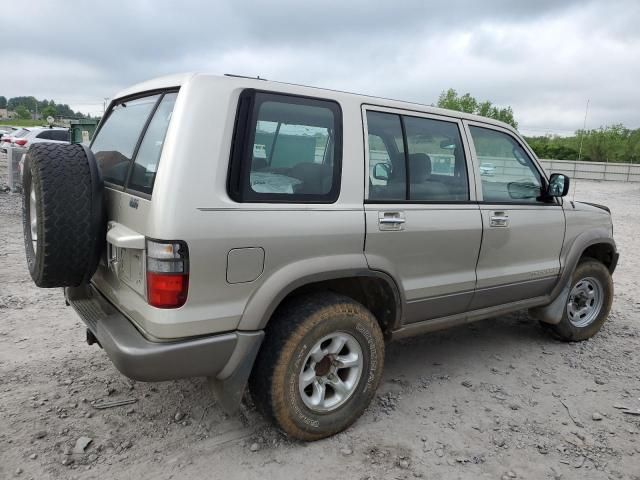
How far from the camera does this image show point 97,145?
133 inches

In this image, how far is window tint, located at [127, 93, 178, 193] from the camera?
2.45 metres

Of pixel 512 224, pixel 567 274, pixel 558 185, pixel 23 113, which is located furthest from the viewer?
pixel 23 113

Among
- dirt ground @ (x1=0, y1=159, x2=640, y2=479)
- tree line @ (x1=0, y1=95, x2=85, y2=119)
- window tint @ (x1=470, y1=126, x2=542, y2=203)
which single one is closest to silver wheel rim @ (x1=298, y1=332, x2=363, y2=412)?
dirt ground @ (x1=0, y1=159, x2=640, y2=479)

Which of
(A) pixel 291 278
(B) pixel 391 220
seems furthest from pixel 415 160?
(A) pixel 291 278

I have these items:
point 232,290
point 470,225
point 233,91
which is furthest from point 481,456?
point 233,91

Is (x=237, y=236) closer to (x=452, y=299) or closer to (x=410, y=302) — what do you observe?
(x=410, y=302)

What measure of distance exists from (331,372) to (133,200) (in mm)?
1464

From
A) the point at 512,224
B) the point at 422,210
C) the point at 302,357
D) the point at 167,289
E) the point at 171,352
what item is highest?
the point at 422,210

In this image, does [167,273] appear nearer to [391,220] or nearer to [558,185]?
[391,220]

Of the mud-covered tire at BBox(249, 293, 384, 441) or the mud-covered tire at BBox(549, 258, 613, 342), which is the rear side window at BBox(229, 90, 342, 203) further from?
the mud-covered tire at BBox(549, 258, 613, 342)

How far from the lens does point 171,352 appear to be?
2316mm

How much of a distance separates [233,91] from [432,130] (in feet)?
4.93

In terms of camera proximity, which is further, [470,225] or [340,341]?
[470,225]

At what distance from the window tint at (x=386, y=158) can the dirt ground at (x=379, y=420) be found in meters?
1.43
